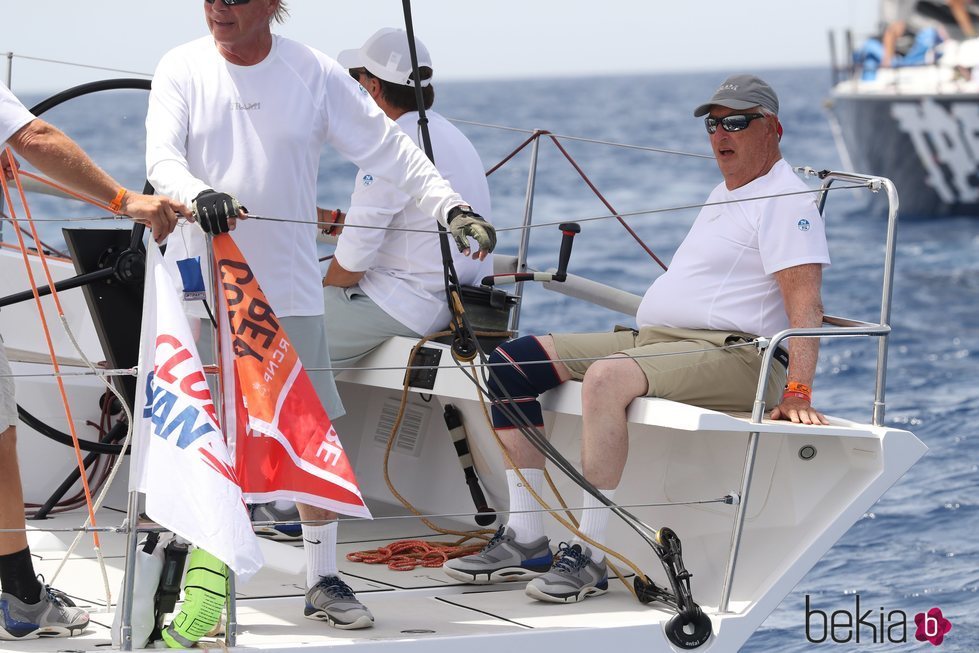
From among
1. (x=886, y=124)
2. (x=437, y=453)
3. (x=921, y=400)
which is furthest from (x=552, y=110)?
(x=437, y=453)

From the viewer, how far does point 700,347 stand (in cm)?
317

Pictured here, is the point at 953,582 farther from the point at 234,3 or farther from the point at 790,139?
the point at 790,139

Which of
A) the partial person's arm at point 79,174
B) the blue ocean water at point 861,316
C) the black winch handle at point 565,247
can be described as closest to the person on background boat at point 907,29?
the blue ocean water at point 861,316

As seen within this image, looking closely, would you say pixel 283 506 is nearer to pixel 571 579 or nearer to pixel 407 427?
pixel 407 427

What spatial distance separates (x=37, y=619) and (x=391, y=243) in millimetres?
1383

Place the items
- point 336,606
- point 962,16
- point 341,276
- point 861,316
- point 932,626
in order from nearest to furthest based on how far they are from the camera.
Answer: point 336,606
point 341,276
point 932,626
point 861,316
point 962,16

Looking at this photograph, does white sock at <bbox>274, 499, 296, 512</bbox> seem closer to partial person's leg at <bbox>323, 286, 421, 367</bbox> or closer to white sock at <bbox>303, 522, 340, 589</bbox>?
partial person's leg at <bbox>323, 286, 421, 367</bbox>

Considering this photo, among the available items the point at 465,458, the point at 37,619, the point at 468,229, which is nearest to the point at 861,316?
the point at 465,458

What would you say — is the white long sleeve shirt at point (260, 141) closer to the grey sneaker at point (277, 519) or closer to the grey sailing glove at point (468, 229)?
the grey sailing glove at point (468, 229)

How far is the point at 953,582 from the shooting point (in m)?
5.22

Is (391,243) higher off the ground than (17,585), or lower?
higher

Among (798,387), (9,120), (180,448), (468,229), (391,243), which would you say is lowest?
(798,387)

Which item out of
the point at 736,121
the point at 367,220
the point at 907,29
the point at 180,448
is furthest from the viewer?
the point at 907,29

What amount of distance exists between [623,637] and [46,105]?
6.88ft
